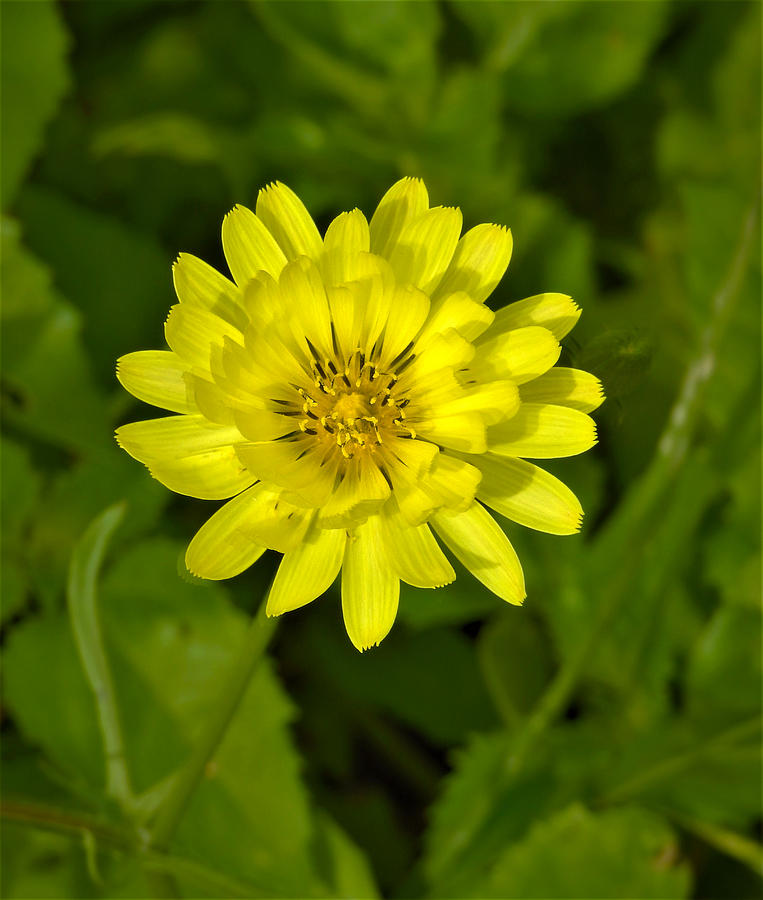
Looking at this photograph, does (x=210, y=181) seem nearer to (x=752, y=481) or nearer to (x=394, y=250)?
(x=394, y=250)

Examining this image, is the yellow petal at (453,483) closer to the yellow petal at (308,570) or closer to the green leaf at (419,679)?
the yellow petal at (308,570)

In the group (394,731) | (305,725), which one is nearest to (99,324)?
(305,725)

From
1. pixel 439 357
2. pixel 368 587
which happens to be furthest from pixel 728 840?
pixel 439 357

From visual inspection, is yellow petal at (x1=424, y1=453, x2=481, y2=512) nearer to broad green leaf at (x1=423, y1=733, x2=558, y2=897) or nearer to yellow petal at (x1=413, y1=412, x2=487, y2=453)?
yellow petal at (x1=413, y1=412, x2=487, y2=453)

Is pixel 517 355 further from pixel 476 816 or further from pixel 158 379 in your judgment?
pixel 476 816

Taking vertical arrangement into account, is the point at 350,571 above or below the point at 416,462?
below

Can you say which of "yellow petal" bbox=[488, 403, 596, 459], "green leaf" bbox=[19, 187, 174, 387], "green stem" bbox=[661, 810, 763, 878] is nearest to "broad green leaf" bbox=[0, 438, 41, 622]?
"green leaf" bbox=[19, 187, 174, 387]
